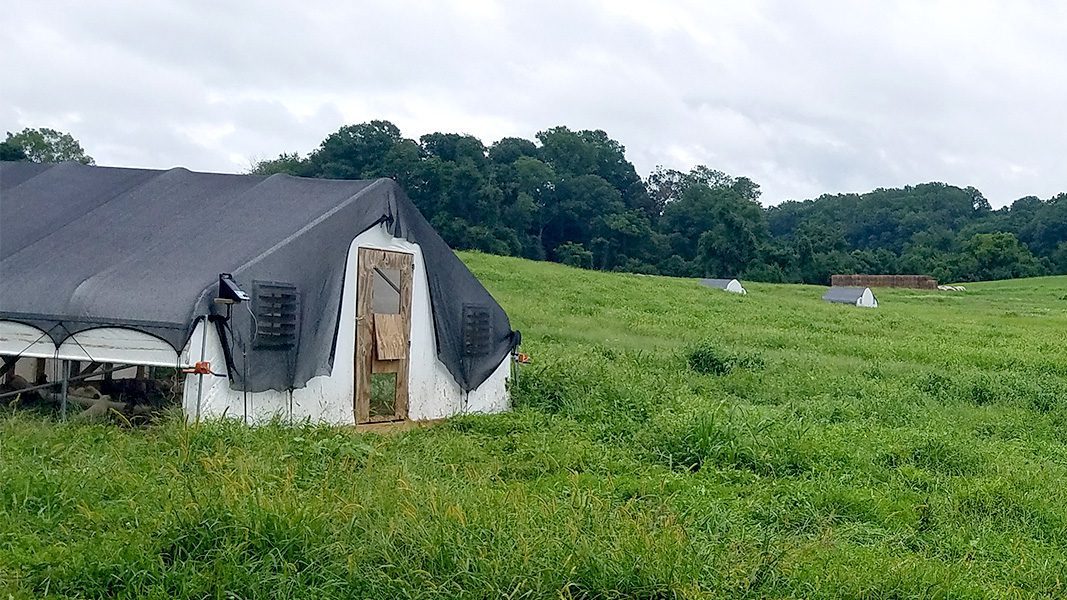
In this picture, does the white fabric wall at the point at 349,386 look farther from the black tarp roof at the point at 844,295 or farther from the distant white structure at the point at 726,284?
the black tarp roof at the point at 844,295

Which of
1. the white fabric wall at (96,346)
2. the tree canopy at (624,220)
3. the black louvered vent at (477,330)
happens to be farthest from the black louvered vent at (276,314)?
the tree canopy at (624,220)

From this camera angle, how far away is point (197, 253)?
10812 mm

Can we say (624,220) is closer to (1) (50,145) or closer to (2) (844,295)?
(2) (844,295)

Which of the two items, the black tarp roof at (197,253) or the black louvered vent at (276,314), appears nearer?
the black tarp roof at (197,253)

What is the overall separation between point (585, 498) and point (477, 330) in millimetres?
5913

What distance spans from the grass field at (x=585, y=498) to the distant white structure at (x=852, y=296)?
27606mm

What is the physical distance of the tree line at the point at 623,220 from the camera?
2297 inches

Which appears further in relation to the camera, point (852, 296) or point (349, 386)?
point (852, 296)

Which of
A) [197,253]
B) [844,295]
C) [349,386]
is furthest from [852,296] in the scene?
[197,253]

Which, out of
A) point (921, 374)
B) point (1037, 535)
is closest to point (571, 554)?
point (1037, 535)

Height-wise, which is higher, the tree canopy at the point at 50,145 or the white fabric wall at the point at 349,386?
the tree canopy at the point at 50,145

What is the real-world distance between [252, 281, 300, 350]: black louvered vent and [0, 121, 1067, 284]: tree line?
44.2 metres

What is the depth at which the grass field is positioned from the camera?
228 inches

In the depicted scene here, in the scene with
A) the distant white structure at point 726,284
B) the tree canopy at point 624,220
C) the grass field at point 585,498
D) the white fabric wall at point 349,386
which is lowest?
the grass field at point 585,498
